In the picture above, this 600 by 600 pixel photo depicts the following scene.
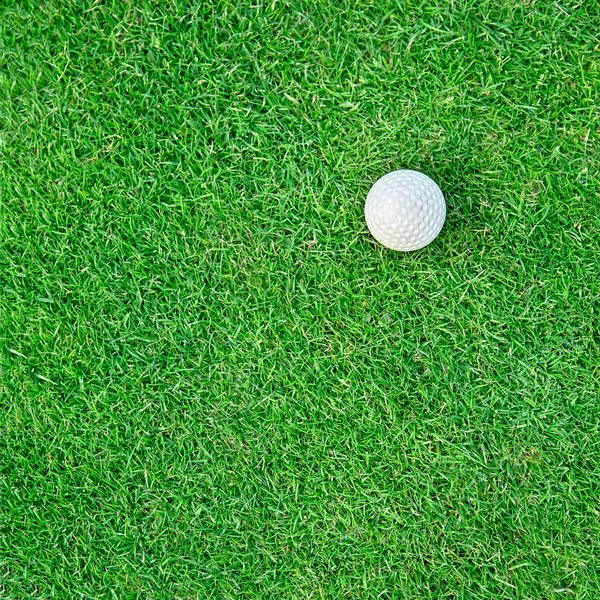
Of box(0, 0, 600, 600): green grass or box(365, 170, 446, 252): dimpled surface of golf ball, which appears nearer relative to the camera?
box(365, 170, 446, 252): dimpled surface of golf ball

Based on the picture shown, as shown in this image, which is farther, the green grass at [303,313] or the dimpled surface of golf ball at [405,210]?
the green grass at [303,313]

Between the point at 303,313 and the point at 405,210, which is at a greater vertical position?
the point at 405,210

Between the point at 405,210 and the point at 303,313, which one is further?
the point at 303,313

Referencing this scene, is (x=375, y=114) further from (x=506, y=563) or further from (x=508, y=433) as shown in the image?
(x=506, y=563)

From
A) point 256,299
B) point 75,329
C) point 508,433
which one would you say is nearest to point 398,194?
point 256,299
